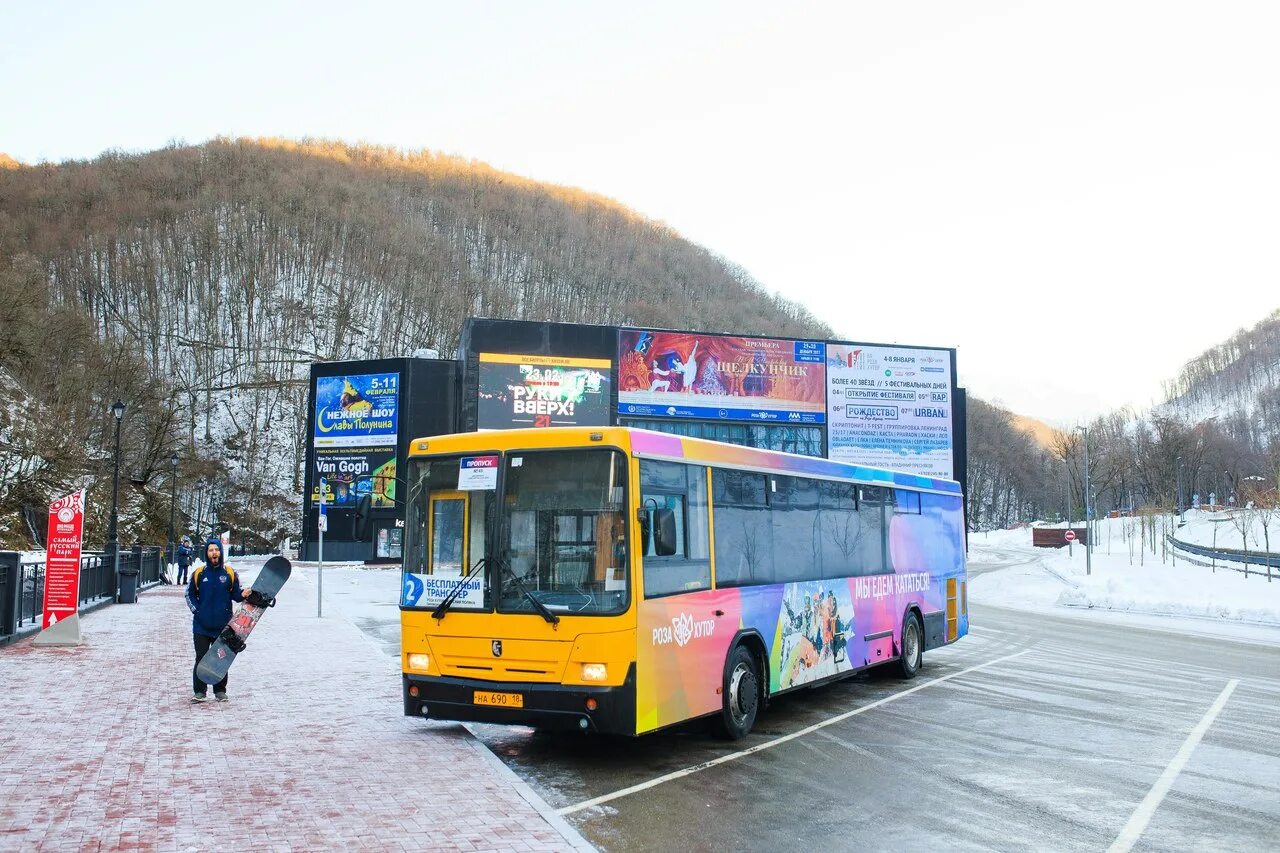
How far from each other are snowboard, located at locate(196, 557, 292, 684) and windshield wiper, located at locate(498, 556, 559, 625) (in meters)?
4.01

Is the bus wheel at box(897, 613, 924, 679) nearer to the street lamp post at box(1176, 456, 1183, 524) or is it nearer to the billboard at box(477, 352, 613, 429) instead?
the billboard at box(477, 352, 613, 429)

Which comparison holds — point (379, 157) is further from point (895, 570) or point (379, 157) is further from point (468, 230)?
point (895, 570)

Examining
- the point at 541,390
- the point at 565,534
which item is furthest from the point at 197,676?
the point at 541,390

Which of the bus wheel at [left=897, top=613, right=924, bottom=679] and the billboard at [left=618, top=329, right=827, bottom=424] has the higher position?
the billboard at [left=618, top=329, right=827, bottom=424]

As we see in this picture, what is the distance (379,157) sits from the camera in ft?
618

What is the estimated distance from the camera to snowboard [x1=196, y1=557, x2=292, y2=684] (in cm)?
1158

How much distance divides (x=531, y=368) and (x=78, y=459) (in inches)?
824

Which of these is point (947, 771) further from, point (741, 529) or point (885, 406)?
point (885, 406)

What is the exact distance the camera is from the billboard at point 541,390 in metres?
51.5

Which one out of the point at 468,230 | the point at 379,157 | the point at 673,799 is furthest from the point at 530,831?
the point at 379,157

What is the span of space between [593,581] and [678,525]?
42.7 inches

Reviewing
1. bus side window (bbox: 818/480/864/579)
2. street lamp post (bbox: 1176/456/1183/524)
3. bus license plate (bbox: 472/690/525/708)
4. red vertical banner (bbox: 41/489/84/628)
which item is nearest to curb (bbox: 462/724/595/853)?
bus license plate (bbox: 472/690/525/708)

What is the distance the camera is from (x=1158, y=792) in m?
7.93

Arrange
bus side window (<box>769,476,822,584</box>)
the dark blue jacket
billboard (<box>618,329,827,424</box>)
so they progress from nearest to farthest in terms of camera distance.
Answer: bus side window (<box>769,476,822,584</box>), the dark blue jacket, billboard (<box>618,329,827,424</box>)
